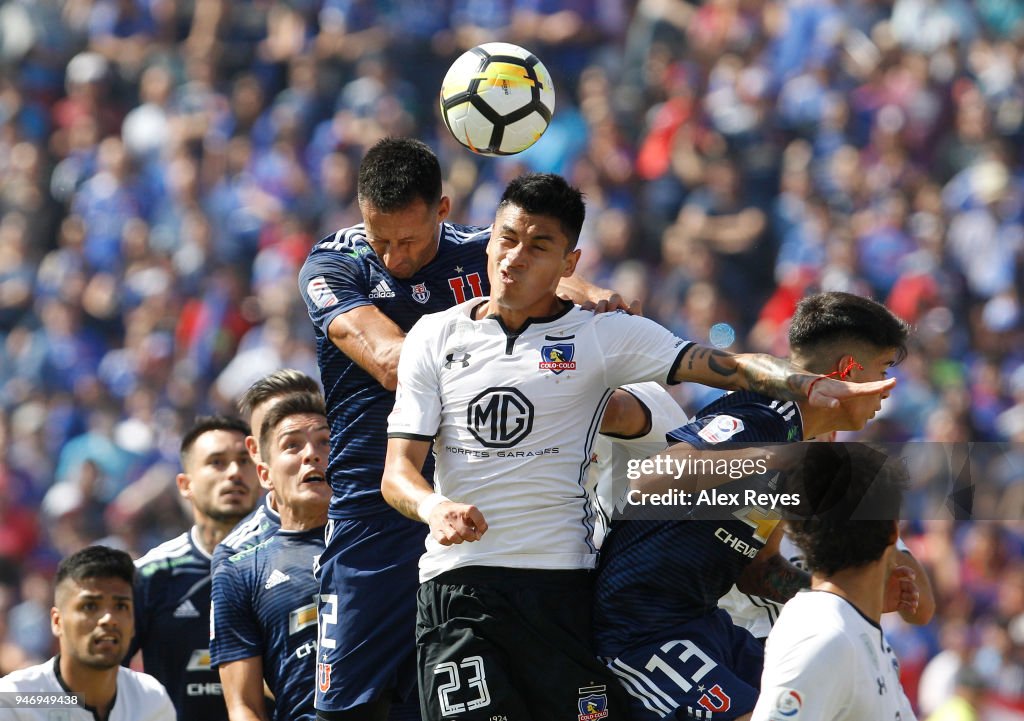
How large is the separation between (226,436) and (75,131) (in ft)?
35.9

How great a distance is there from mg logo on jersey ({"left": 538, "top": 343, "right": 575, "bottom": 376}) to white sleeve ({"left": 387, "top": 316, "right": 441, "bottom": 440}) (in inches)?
14.2

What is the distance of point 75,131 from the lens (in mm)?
18422

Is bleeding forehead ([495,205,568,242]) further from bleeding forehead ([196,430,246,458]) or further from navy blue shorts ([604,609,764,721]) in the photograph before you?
bleeding forehead ([196,430,246,458])

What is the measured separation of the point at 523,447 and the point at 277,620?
239 centimetres

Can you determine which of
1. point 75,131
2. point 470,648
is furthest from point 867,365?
point 75,131

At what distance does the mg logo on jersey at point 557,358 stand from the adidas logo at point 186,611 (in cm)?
362

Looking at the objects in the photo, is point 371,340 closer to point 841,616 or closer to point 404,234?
point 404,234

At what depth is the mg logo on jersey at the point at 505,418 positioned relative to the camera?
512 centimetres

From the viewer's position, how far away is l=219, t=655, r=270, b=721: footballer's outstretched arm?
696cm

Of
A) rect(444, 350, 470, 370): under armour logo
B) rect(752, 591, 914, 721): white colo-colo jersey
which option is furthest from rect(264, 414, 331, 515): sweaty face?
rect(752, 591, 914, 721): white colo-colo jersey

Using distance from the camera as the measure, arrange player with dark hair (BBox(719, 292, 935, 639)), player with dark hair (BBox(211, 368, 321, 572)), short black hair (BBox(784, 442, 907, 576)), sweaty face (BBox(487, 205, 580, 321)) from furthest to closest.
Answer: player with dark hair (BBox(211, 368, 321, 572)), player with dark hair (BBox(719, 292, 935, 639)), sweaty face (BBox(487, 205, 580, 321)), short black hair (BBox(784, 442, 907, 576))

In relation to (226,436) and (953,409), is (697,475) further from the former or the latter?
(953,409)

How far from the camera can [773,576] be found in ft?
19.0

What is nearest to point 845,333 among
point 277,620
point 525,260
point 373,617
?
point 525,260
